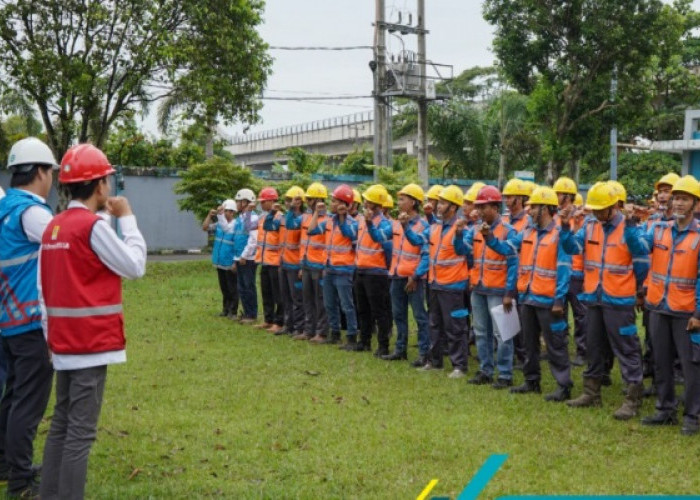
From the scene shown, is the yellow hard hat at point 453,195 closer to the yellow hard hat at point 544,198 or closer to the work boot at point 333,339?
the yellow hard hat at point 544,198

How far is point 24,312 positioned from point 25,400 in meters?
0.61

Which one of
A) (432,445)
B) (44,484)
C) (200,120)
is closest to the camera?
(44,484)

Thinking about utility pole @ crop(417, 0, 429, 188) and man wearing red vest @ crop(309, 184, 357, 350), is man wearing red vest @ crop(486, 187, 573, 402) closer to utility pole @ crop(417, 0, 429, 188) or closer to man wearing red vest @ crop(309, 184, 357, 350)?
man wearing red vest @ crop(309, 184, 357, 350)

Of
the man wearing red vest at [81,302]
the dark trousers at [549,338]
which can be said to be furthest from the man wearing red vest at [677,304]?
the man wearing red vest at [81,302]

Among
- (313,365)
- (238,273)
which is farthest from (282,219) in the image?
(313,365)

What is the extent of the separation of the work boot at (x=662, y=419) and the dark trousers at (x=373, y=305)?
456 cm

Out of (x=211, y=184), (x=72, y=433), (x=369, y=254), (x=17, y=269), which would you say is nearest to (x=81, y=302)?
(x=72, y=433)

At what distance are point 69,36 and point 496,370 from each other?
1688 cm

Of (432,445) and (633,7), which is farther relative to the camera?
(633,7)

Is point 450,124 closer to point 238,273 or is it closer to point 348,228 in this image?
point 238,273

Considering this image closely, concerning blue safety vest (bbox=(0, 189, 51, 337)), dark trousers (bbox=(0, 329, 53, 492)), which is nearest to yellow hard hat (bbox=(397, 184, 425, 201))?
blue safety vest (bbox=(0, 189, 51, 337))

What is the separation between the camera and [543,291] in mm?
9484

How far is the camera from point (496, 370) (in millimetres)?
11328

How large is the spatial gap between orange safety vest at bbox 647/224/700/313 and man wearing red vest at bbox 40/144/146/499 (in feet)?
16.7
